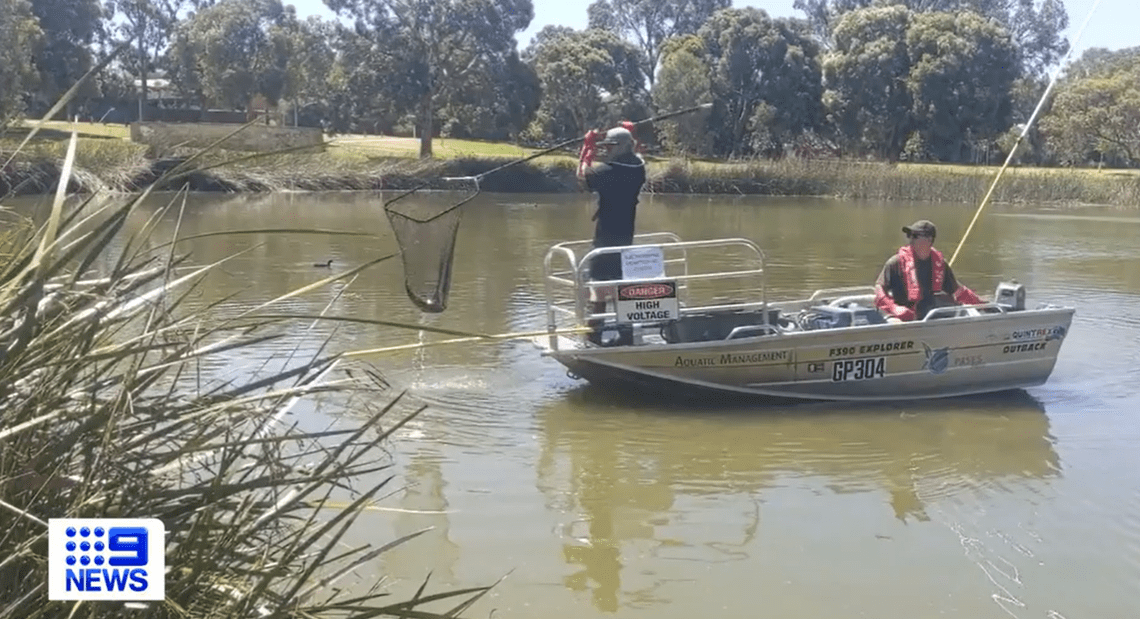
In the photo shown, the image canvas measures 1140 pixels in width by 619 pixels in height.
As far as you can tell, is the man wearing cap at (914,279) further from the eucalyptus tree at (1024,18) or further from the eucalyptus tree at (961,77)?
the eucalyptus tree at (1024,18)

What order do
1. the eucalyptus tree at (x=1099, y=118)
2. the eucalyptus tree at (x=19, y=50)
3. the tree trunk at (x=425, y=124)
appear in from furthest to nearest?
the eucalyptus tree at (x=1099, y=118) < the tree trunk at (x=425, y=124) < the eucalyptus tree at (x=19, y=50)

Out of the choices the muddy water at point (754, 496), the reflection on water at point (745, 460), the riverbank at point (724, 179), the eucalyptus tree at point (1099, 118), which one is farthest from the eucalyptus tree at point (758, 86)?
the reflection on water at point (745, 460)

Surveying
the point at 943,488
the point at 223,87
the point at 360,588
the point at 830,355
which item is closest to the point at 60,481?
the point at 360,588

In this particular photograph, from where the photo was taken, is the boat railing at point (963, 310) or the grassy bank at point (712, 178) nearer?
the boat railing at point (963, 310)

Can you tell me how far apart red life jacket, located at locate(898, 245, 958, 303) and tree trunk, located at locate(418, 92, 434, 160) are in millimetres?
40041

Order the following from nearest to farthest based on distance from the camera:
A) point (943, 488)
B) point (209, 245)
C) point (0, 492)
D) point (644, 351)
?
point (0, 492)
point (943, 488)
point (644, 351)
point (209, 245)

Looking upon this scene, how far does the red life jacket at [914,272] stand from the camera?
34.9ft

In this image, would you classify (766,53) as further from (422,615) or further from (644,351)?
(422,615)

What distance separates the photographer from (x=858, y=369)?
10.2m

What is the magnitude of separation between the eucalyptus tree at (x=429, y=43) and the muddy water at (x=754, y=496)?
42.5m

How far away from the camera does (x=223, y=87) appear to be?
181 feet

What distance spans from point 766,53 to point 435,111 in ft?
52.0

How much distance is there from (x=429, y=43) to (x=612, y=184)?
47773 millimetres

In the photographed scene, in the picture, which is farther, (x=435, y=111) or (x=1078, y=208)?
(x=435, y=111)
